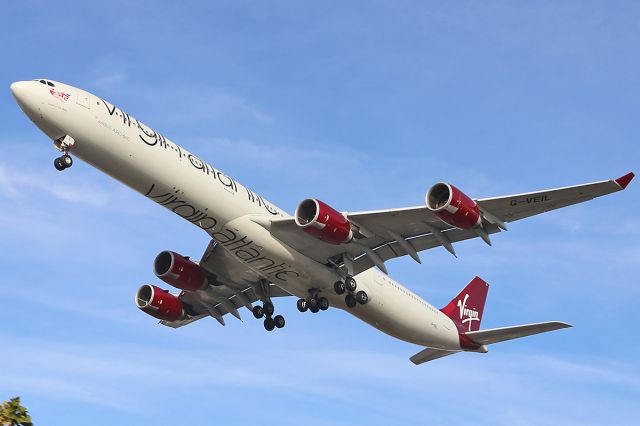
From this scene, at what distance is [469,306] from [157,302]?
16219 millimetres

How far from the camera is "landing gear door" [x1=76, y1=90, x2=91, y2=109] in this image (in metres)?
31.2

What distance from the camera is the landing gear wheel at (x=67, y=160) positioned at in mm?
31172

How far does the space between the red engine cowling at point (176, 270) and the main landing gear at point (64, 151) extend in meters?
8.18

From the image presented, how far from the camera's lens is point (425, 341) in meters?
41.4

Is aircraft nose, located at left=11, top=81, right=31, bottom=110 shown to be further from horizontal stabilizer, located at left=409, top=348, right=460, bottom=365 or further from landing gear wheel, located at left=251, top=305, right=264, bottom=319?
horizontal stabilizer, located at left=409, top=348, right=460, bottom=365

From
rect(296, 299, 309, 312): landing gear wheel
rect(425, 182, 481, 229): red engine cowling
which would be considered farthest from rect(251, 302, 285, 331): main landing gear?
rect(425, 182, 481, 229): red engine cowling

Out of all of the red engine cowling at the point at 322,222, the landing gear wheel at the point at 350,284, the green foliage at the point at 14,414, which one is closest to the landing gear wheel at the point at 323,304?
the landing gear wheel at the point at 350,284

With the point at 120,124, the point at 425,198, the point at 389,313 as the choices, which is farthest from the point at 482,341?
the point at 120,124

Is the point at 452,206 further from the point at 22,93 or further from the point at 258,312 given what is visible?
the point at 22,93

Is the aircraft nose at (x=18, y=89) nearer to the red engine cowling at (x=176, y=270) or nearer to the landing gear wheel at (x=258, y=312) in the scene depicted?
the red engine cowling at (x=176, y=270)

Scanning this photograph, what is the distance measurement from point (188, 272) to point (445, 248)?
11.4m

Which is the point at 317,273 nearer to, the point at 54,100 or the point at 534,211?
the point at 534,211

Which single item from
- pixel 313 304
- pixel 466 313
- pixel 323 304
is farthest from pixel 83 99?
pixel 466 313

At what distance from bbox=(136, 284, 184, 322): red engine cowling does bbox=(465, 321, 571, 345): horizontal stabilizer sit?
14220mm
